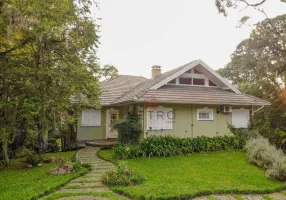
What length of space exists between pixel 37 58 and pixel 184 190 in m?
6.90

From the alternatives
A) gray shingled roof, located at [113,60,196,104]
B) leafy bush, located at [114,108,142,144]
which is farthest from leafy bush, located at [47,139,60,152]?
gray shingled roof, located at [113,60,196,104]

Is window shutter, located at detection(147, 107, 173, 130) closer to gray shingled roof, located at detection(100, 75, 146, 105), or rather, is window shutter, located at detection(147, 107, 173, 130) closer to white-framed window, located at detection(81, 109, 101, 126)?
gray shingled roof, located at detection(100, 75, 146, 105)

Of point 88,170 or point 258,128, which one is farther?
point 258,128

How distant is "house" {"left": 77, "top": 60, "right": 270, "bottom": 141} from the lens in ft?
Answer: 35.9

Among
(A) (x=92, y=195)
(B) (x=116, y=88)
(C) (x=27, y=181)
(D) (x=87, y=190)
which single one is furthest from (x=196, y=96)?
(C) (x=27, y=181)

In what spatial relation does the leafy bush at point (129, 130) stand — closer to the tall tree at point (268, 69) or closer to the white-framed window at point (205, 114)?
the white-framed window at point (205, 114)

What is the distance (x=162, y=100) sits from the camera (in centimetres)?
1055

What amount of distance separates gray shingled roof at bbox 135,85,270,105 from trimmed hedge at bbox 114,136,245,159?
2.00 metres

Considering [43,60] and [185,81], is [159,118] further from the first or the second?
[43,60]

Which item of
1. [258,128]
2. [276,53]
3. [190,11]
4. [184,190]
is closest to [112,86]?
[190,11]

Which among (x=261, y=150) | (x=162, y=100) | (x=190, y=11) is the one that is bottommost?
(x=261, y=150)

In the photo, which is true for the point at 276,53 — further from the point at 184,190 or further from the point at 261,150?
the point at 184,190

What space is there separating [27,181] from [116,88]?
33.4 ft

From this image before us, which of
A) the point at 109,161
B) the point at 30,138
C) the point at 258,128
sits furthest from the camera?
the point at 258,128
